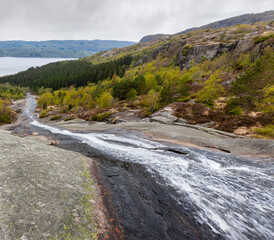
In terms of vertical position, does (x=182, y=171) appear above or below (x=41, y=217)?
below

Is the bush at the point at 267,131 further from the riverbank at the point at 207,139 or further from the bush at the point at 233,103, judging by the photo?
the bush at the point at 233,103

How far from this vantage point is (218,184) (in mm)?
12641

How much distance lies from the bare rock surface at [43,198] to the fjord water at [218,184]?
6846 mm

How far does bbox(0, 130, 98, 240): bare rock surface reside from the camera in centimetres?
686

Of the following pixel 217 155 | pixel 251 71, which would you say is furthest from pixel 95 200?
pixel 251 71

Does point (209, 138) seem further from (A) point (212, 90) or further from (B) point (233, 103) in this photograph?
(A) point (212, 90)

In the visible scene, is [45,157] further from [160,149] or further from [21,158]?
[160,149]

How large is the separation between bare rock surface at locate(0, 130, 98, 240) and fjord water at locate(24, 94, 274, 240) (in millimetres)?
6846

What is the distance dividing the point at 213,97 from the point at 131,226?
41240 mm

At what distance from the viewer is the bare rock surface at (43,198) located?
22.5ft

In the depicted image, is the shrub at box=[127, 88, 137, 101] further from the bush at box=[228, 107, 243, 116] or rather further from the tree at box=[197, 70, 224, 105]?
the bush at box=[228, 107, 243, 116]

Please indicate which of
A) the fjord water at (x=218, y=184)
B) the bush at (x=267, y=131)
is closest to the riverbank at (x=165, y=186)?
the fjord water at (x=218, y=184)

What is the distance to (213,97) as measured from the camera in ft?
131

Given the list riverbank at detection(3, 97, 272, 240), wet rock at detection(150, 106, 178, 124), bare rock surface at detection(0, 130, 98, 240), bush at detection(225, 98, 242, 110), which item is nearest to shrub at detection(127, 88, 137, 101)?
wet rock at detection(150, 106, 178, 124)
